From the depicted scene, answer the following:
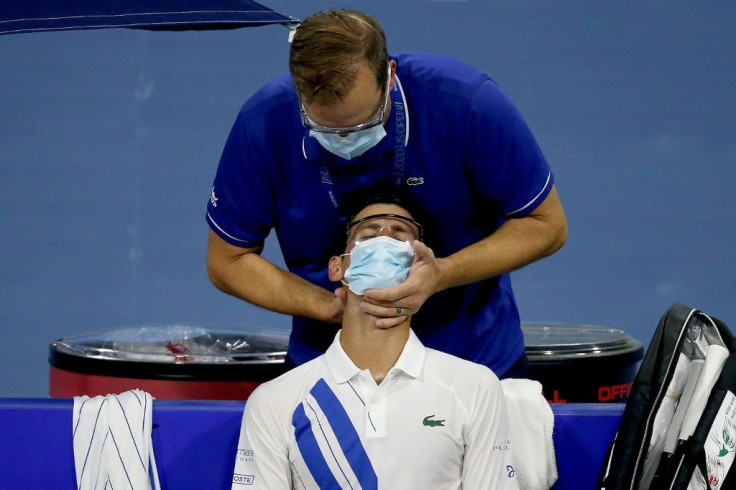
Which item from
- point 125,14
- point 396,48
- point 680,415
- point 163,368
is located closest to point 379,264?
point 680,415

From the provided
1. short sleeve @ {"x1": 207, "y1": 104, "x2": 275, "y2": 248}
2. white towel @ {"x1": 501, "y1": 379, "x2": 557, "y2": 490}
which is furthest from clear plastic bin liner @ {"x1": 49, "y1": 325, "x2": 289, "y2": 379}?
white towel @ {"x1": 501, "y1": 379, "x2": 557, "y2": 490}

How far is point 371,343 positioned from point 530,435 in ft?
1.24

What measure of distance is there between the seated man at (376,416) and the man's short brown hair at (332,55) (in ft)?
1.01

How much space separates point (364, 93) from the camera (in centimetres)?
209

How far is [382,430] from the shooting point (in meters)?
2.16

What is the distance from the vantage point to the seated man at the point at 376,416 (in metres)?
2.15

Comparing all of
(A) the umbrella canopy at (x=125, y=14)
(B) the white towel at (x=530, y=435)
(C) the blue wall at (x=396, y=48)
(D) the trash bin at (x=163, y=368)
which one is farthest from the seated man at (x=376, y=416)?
(C) the blue wall at (x=396, y=48)

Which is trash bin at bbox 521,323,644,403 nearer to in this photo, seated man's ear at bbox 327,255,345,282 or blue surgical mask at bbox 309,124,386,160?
seated man's ear at bbox 327,255,345,282

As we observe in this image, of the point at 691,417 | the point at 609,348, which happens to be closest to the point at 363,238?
the point at 691,417

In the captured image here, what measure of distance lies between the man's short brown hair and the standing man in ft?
0.08

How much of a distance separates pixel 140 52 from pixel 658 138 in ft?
7.66

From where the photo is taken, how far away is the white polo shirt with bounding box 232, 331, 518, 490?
2.15 meters

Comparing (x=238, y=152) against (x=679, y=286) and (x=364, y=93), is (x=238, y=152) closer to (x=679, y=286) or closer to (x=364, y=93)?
(x=364, y=93)

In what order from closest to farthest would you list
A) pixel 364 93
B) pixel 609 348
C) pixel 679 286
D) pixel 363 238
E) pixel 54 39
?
pixel 364 93, pixel 363 238, pixel 609 348, pixel 679 286, pixel 54 39
